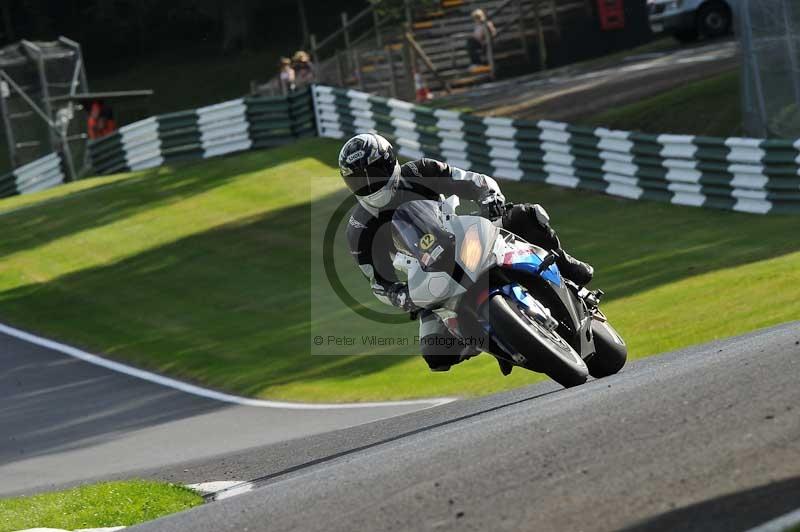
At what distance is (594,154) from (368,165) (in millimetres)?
13774

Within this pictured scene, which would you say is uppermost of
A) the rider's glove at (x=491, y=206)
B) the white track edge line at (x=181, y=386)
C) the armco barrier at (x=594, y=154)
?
the rider's glove at (x=491, y=206)

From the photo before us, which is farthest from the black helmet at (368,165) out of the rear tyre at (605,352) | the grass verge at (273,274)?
the grass verge at (273,274)

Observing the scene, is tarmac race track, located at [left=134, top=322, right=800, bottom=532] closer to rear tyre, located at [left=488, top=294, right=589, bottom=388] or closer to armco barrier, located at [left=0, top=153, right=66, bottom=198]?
rear tyre, located at [left=488, top=294, right=589, bottom=388]

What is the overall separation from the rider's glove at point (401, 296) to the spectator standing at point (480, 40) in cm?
2494

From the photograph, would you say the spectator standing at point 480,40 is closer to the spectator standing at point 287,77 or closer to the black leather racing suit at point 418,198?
the spectator standing at point 287,77

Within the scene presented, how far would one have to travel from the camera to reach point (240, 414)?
13328mm

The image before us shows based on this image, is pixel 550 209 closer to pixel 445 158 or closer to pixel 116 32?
pixel 445 158

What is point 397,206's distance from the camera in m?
8.99

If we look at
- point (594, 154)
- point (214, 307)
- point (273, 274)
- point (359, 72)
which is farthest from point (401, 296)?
point (359, 72)

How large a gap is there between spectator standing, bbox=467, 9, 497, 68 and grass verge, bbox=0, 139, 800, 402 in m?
7.31

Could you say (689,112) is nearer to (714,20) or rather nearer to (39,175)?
(714,20)

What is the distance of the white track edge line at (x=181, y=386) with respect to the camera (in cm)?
1277

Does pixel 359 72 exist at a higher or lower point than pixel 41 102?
lower

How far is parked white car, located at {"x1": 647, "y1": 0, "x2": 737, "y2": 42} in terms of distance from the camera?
103 ft
